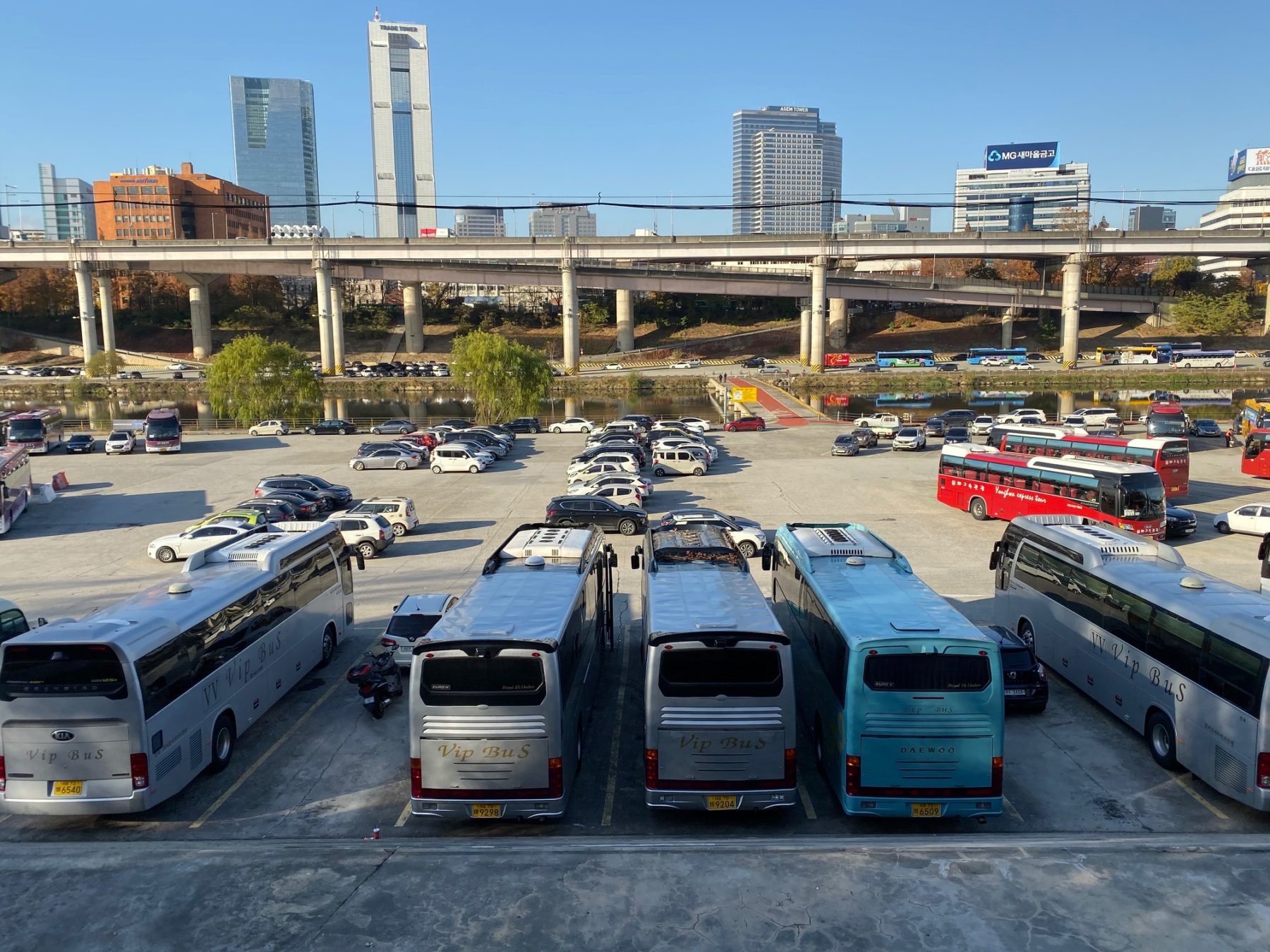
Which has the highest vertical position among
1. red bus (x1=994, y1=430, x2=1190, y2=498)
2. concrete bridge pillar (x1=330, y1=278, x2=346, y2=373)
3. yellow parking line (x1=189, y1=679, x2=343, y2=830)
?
concrete bridge pillar (x1=330, y1=278, x2=346, y2=373)

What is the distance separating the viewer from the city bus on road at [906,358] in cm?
10369

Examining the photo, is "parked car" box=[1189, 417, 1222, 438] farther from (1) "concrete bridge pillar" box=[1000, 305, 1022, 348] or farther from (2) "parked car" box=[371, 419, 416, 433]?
(1) "concrete bridge pillar" box=[1000, 305, 1022, 348]

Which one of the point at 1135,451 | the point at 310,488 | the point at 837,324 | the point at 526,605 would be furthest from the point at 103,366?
the point at 526,605

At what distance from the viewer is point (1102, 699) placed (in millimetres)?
13641

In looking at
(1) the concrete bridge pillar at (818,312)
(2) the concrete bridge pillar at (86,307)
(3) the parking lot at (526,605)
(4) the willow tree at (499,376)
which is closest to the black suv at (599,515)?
(3) the parking lot at (526,605)

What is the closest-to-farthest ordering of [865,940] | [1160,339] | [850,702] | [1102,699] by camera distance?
[865,940] < [850,702] < [1102,699] < [1160,339]

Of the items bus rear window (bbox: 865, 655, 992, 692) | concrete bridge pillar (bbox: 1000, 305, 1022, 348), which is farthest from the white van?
concrete bridge pillar (bbox: 1000, 305, 1022, 348)

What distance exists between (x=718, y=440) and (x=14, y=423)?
3817 centimetres

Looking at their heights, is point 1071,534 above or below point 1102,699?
above

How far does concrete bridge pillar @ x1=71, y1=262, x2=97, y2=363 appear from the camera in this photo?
99812 mm

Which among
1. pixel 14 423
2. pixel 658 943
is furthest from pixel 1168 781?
pixel 14 423

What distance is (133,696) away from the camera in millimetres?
9945

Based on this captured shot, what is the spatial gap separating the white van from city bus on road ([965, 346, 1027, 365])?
255ft

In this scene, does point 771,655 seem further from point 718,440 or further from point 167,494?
point 718,440
